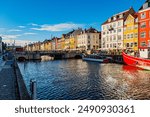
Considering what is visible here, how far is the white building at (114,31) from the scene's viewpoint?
78175mm

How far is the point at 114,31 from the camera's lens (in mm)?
81688

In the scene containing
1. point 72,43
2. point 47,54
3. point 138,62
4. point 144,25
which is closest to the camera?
point 138,62

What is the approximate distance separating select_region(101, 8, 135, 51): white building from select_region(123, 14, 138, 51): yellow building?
2312 mm

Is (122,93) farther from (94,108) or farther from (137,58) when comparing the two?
(137,58)

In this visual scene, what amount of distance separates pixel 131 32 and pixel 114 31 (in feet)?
34.3

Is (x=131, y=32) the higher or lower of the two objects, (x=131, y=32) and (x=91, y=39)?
the higher

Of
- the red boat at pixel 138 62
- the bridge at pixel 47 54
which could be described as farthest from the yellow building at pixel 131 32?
the bridge at pixel 47 54

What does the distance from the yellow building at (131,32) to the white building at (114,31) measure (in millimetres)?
2312

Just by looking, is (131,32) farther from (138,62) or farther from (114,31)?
(138,62)

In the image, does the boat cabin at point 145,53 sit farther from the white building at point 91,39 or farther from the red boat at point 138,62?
the white building at point 91,39

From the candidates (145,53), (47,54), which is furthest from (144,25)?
(47,54)

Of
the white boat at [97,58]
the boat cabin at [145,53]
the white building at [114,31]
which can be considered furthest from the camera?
the white building at [114,31]

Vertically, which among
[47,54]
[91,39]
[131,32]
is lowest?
[47,54]

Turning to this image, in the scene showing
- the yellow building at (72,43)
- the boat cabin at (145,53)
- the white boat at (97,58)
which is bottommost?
the white boat at (97,58)
